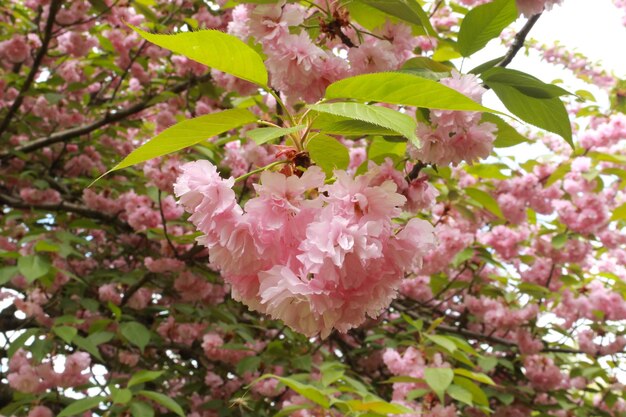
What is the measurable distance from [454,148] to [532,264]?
3.37 meters

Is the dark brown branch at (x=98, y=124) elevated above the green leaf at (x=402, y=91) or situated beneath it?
situated beneath

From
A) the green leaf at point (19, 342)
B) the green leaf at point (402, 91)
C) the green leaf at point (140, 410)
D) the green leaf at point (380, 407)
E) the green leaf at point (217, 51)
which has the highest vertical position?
the green leaf at point (402, 91)

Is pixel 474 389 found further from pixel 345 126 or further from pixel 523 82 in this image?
pixel 345 126

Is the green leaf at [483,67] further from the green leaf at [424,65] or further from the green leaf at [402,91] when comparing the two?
the green leaf at [402,91]

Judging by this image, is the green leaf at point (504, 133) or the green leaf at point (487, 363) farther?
the green leaf at point (487, 363)

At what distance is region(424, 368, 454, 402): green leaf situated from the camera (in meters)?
2.40

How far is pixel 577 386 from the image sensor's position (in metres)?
4.00

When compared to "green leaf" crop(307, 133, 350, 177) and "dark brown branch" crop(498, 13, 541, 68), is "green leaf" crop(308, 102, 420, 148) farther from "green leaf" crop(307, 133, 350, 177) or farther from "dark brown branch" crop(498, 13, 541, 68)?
"dark brown branch" crop(498, 13, 541, 68)

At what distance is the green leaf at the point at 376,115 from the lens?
31.2 inches

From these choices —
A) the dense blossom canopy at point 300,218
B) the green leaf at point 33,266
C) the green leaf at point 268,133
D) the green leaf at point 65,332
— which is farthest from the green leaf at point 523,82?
the green leaf at point 33,266

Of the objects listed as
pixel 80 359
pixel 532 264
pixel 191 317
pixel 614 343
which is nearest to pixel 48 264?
pixel 80 359

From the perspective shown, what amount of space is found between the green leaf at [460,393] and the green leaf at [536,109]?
1.42m

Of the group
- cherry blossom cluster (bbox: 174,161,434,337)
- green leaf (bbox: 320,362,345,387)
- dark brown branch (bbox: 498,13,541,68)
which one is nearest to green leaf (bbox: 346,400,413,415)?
green leaf (bbox: 320,362,345,387)

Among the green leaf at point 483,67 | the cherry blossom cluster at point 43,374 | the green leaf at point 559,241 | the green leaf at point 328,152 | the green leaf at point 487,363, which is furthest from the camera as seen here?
the green leaf at point 559,241
